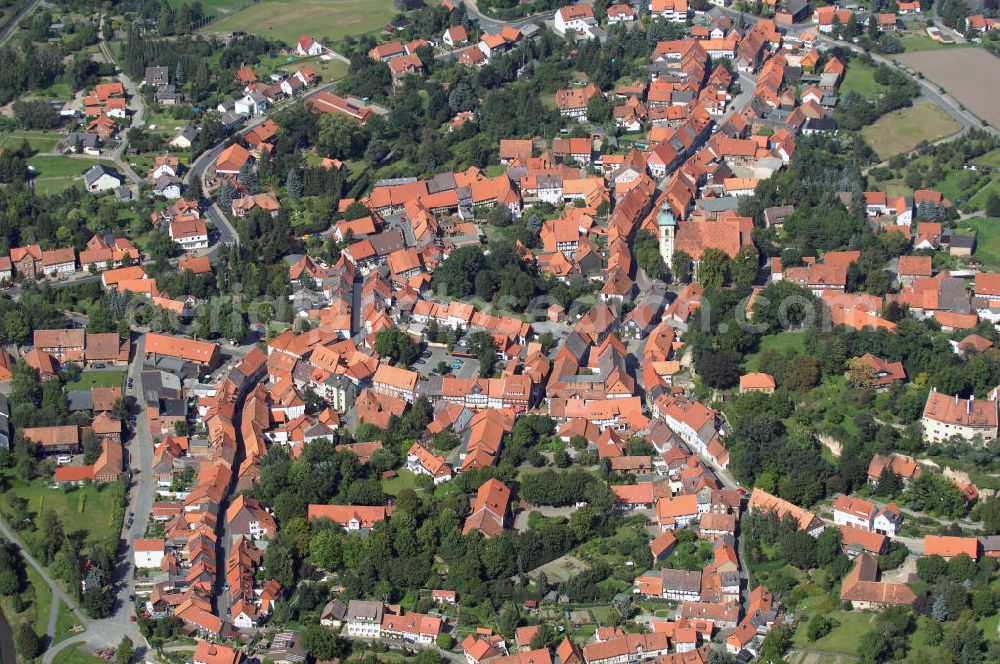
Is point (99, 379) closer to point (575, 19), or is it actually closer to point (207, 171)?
point (207, 171)

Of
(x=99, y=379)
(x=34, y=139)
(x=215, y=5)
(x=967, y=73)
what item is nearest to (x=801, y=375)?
(x=99, y=379)

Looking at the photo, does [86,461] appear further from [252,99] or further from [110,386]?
[252,99]

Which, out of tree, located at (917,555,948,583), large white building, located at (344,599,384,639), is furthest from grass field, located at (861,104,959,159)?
large white building, located at (344,599,384,639)

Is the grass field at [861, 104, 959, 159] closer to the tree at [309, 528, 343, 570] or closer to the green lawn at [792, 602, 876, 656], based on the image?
the green lawn at [792, 602, 876, 656]

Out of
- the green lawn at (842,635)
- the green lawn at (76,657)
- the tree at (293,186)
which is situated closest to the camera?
the green lawn at (842,635)

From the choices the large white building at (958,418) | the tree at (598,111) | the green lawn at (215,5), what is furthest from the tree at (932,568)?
the green lawn at (215,5)

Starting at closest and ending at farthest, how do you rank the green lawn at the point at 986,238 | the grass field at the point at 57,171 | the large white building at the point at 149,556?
the large white building at the point at 149,556, the green lawn at the point at 986,238, the grass field at the point at 57,171

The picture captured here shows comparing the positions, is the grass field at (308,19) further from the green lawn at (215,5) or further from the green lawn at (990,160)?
the green lawn at (990,160)
